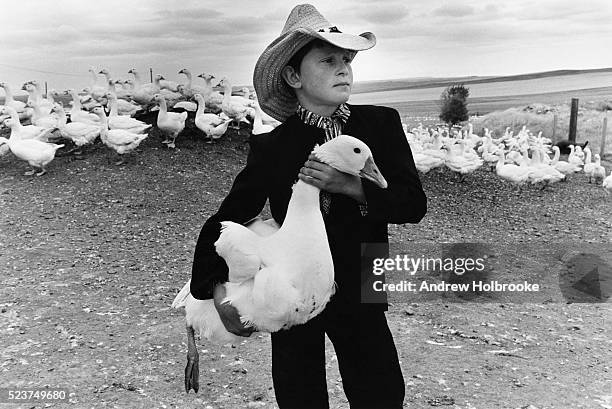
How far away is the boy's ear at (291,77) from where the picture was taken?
1.09m

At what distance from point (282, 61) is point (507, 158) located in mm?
4566

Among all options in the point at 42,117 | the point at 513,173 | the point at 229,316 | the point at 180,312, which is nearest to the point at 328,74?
the point at 229,316

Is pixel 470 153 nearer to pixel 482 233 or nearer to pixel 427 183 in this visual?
pixel 427 183

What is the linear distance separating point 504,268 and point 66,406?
225 centimetres

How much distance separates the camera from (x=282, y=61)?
1087 millimetres

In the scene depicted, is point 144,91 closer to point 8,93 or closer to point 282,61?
point 8,93

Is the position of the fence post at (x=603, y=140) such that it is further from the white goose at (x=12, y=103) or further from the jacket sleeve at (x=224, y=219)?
the white goose at (x=12, y=103)

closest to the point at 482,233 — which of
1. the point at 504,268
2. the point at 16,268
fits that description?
the point at 504,268

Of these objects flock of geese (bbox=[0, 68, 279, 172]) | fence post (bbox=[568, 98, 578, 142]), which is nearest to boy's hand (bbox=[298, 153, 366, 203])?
flock of geese (bbox=[0, 68, 279, 172])

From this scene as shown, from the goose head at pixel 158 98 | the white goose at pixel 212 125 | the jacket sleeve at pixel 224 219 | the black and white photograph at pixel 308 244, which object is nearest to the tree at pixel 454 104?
the black and white photograph at pixel 308 244

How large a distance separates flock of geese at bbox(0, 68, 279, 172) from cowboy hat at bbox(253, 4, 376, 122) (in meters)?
2.94

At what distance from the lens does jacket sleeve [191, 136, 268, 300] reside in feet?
3.58

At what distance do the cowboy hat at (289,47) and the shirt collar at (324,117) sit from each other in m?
0.07

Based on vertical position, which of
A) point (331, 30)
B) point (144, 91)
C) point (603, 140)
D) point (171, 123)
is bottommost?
point (603, 140)
